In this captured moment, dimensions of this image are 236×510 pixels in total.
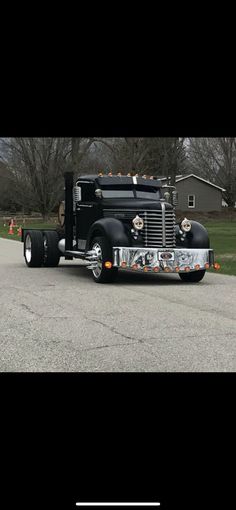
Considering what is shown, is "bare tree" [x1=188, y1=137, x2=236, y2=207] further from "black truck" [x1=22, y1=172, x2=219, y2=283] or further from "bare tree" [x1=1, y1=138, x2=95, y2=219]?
→ "black truck" [x1=22, y1=172, x2=219, y2=283]

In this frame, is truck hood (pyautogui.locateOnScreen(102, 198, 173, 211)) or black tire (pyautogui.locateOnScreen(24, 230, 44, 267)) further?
black tire (pyautogui.locateOnScreen(24, 230, 44, 267))

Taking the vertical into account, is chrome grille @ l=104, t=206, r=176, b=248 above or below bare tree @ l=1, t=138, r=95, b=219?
below

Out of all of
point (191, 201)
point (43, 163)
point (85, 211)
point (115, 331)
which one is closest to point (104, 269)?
point (85, 211)

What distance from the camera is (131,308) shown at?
364 inches

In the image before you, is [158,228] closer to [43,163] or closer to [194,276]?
[194,276]

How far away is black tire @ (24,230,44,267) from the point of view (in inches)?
603

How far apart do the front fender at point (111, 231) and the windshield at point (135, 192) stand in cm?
106

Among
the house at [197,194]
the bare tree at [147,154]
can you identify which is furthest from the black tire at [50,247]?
the house at [197,194]

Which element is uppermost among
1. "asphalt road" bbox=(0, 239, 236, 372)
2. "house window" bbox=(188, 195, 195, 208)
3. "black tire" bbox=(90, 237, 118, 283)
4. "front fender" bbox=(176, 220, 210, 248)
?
"house window" bbox=(188, 195, 195, 208)

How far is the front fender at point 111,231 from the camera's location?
39.6ft

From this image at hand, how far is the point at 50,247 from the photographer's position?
50.6 feet

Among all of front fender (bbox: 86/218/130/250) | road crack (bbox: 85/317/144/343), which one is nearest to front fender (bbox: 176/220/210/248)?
front fender (bbox: 86/218/130/250)

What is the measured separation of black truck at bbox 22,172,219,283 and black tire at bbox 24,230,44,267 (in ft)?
0.08

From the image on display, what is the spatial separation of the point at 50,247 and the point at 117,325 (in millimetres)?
7792
